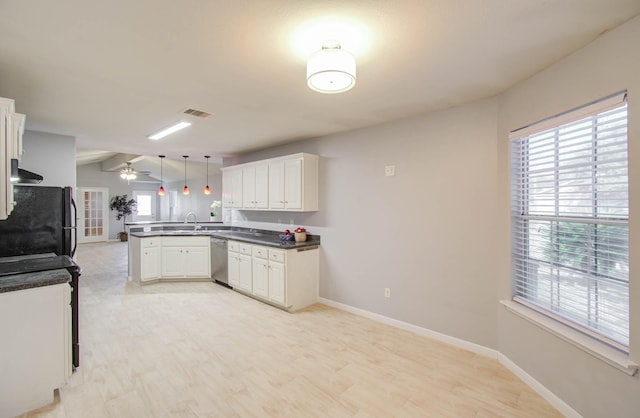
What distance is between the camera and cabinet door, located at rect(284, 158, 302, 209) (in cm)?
425

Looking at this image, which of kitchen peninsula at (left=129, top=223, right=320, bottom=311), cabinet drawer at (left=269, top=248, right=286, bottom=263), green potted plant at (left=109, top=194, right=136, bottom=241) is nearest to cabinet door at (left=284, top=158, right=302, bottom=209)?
kitchen peninsula at (left=129, top=223, right=320, bottom=311)

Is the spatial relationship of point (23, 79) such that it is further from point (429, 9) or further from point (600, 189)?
point (600, 189)

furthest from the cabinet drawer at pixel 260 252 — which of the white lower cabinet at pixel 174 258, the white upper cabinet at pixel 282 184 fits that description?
the white lower cabinet at pixel 174 258

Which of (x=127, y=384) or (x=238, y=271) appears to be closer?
(x=127, y=384)

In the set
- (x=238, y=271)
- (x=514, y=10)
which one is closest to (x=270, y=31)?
(x=514, y=10)

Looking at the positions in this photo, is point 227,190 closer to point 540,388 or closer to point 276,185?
point 276,185

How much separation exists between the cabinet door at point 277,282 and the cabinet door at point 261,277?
0.32 feet

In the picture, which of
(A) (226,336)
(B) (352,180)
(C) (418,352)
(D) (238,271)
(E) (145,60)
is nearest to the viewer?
(E) (145,60)

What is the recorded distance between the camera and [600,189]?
1.87 metres

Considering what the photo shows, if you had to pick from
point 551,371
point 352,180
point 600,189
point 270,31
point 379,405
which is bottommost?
point 379,405

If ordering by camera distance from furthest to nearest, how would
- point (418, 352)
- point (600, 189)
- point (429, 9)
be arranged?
point (418, 352)
point (600, 189)
point (429, 9)

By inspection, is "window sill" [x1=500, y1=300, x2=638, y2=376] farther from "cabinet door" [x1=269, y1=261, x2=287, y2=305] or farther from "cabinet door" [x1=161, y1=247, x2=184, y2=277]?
"cabinet door" [x1=161, y1=247, x2=184, y2=277]

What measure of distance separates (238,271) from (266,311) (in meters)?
1.04

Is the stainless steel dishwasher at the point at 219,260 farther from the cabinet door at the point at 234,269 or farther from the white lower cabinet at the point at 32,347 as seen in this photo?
the white lower cabinet at the point at 32,347
